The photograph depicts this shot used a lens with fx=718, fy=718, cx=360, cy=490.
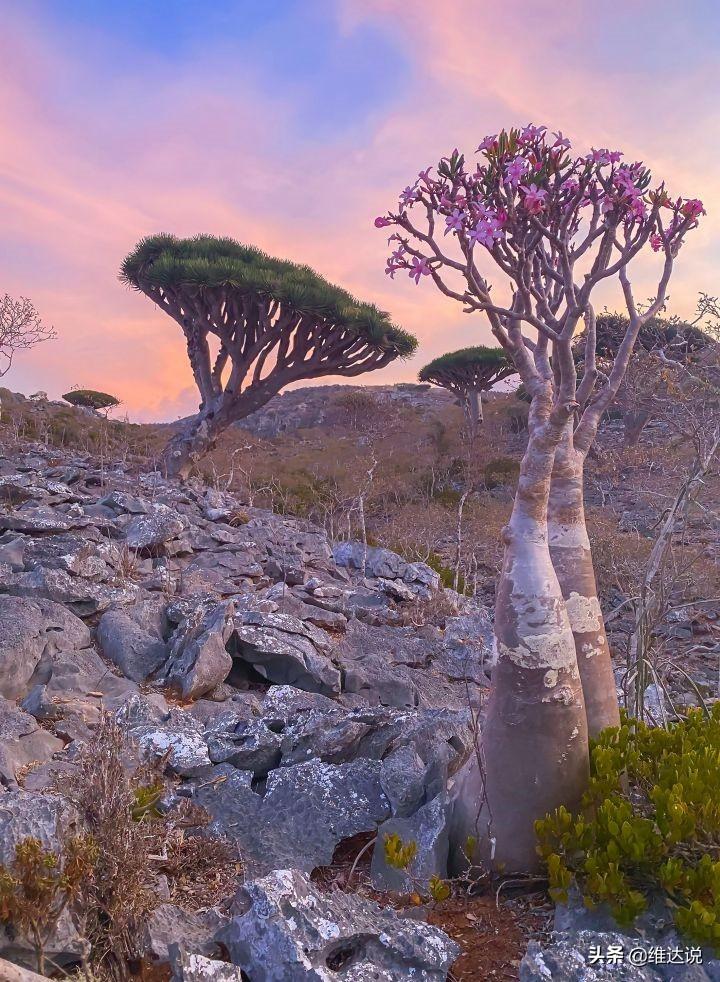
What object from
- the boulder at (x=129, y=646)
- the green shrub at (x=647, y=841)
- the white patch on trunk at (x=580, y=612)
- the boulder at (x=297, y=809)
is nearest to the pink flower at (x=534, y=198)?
the white patch on trunk at (x=580, y=612)

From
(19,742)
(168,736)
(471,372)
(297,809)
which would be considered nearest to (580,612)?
(297,809)

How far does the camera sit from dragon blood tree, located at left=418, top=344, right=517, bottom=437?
30453 millimetres

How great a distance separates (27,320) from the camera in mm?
15820

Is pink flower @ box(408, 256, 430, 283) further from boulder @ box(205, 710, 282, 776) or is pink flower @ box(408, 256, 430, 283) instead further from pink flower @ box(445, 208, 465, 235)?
boulder @ box(205, 710, 282, 776)

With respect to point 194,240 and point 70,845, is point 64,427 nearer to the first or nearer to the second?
point 194,240

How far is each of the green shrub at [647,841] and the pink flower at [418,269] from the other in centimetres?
239

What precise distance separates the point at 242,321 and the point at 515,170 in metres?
14.0

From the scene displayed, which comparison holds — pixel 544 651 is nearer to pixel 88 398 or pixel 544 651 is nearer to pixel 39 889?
pixel 39 889

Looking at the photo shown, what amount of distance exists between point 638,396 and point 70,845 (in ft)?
23.9

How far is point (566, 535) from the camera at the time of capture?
3734 mm

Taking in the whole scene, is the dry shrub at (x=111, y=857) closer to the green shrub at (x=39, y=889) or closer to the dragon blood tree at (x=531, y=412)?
the green shrub at (x=39, y=889)

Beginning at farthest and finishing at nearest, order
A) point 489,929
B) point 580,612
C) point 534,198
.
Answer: point 580,612
point 534,198
point 489,929

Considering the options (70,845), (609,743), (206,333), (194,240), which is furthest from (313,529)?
(70,845)

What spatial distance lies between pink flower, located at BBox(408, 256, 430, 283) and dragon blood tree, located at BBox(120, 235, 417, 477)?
13.0m
